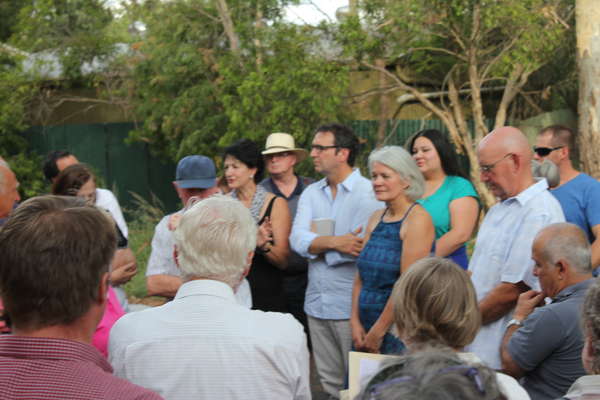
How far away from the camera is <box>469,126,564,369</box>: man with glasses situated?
3471mm

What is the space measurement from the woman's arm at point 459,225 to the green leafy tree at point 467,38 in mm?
6588

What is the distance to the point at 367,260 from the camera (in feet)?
13.2

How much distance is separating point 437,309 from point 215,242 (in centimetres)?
84

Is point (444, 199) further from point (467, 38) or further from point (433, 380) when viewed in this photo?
point (467, 38)

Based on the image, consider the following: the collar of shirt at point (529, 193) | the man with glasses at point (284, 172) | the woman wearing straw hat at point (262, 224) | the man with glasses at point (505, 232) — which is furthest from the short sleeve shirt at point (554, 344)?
the man with glasses at point (284, 172)

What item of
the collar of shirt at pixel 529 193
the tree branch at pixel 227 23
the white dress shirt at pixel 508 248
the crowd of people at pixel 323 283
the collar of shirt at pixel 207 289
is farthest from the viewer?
the tree branch at pixel 227 23

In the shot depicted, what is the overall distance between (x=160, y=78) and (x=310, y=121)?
3.75 meters

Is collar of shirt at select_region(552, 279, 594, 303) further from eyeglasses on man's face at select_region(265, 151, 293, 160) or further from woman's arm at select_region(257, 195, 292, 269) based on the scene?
eyeglasses on man's face at select_region(265, 151, 293, 160)

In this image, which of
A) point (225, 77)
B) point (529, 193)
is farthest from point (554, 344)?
point (225, 77)

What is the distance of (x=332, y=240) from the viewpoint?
4.49m

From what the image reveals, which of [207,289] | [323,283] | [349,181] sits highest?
[349,181]

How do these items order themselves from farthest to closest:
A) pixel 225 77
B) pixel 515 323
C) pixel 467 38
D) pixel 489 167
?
pixel 225 77 < pixel 467 38 < pixel 489 167 < pixel 515 323

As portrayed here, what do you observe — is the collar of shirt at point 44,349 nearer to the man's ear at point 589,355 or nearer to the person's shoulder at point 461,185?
the man's ear at point 589,355

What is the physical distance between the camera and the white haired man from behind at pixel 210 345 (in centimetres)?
225
